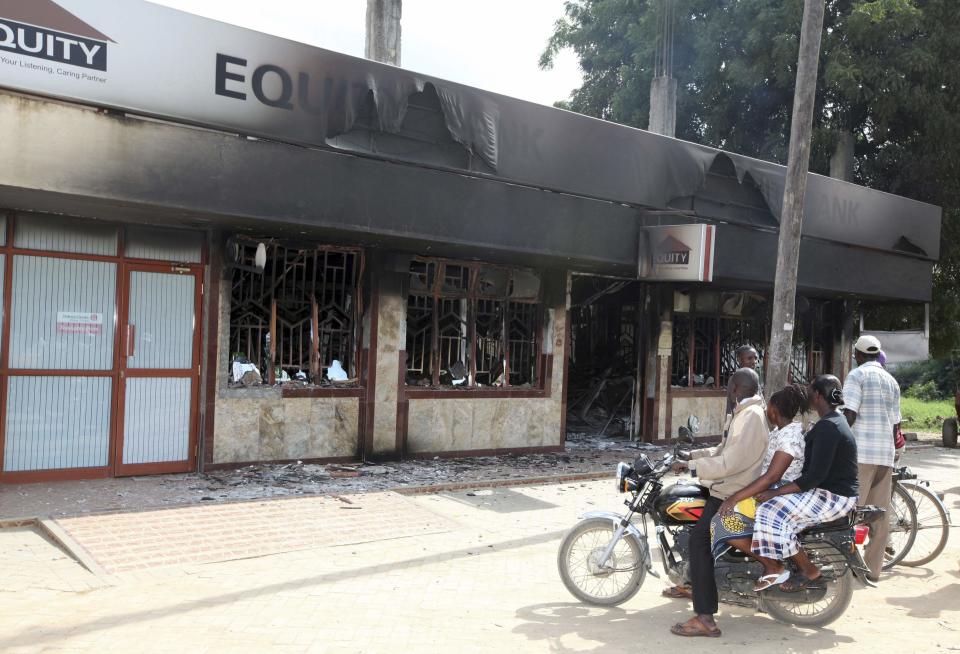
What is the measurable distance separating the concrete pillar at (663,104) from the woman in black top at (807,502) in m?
14.0

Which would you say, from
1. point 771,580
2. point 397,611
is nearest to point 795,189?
point 771,580

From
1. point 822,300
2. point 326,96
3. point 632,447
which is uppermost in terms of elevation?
point 326,96

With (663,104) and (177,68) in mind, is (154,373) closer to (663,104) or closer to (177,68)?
(177,68)

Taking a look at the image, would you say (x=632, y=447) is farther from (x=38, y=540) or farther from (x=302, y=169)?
(x=38, y=540)

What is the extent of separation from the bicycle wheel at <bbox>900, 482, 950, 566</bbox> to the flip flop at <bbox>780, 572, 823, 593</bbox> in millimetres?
2565

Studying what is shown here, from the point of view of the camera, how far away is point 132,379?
928cm

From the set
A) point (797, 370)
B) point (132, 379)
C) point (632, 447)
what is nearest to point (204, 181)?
point (132, 379)

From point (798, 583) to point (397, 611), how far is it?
2.62 meters

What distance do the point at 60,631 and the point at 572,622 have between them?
10.3 ft

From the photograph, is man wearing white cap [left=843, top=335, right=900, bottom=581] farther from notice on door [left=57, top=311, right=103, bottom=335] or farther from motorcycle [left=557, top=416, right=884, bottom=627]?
notice on door [left=57, top=311, right=103, bottom=335]

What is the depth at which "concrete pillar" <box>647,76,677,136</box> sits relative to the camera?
18375 mm

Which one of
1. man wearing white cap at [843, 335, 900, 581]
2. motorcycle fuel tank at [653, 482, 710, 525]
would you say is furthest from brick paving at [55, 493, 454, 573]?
man wearing white cap at [843, 335, 900, 581]

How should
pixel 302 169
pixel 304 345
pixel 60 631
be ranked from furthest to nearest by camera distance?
pixel 304 345
pixel 302 169
pixel 60 631

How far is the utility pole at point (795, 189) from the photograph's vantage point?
33.6ft
